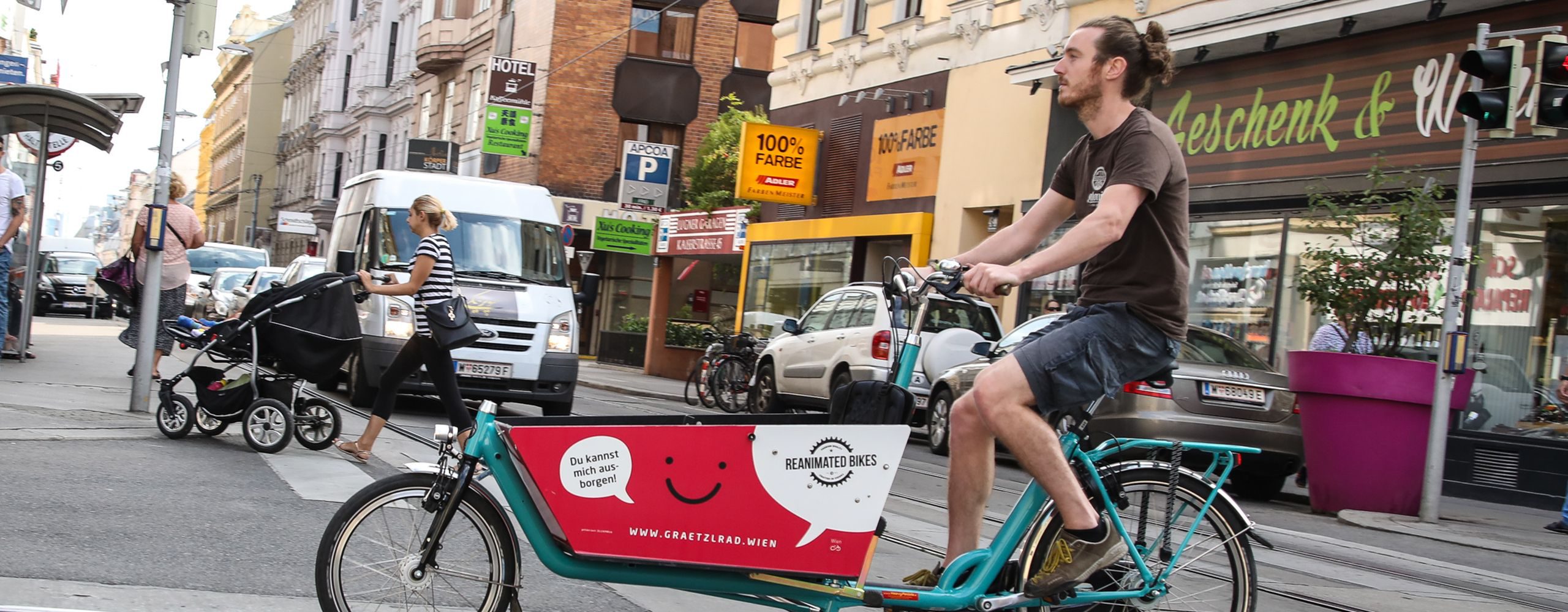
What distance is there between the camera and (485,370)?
13164mm

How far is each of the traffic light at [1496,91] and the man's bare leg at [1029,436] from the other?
7.34 metres

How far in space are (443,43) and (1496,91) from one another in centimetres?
4188

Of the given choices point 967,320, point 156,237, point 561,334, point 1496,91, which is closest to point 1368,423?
point 1496,91

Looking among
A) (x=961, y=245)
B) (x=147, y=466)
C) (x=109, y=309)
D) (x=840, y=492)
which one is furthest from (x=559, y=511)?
(x=109, y=309)

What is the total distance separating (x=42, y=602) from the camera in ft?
15.1

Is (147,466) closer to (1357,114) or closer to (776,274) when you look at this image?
(1357,114)

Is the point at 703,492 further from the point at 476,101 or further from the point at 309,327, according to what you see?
the point at 476,101

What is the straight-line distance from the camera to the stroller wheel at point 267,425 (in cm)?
910

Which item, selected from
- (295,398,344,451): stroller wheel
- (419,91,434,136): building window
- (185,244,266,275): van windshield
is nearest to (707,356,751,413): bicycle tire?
(295,398,344,451): stroller wheel

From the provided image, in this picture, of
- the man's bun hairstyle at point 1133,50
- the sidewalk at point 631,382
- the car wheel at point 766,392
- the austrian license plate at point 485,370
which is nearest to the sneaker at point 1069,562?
the man's bun hairstyle at point 1133,50

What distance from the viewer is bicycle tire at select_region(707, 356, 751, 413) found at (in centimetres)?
2022

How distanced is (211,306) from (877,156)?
45.2ft

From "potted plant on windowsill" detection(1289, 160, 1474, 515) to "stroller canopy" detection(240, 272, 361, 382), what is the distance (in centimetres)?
636

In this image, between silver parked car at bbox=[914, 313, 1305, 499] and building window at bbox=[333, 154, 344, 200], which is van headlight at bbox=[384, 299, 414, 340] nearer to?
silver parked car at bbox=[914, 313, 1305, 499]
